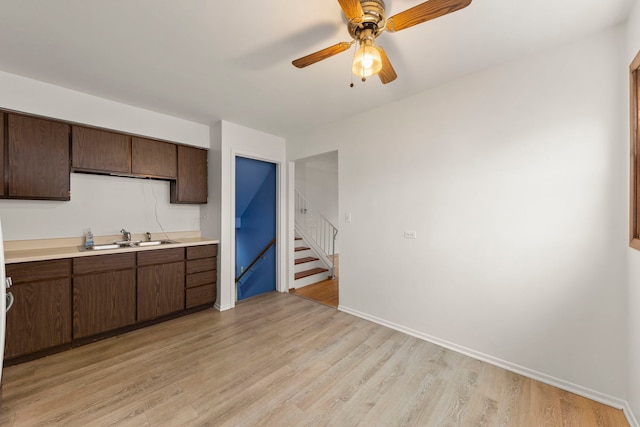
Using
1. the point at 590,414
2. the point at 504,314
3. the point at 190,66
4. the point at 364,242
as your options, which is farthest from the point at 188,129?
the point at 590,414

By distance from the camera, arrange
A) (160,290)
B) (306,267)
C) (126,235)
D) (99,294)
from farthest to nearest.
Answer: (306,267), (126,235), (160,290), (99,294)

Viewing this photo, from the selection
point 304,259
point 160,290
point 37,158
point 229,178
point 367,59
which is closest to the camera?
point 367,59

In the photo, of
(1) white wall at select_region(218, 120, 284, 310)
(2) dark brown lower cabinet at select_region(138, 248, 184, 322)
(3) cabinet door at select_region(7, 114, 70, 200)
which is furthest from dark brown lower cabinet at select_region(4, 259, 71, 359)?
(1) white wall at select_region(218, 120, 284, 310)

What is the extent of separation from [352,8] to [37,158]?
3042 millimetres

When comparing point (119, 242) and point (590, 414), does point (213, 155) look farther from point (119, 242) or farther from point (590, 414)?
point (590, 414)

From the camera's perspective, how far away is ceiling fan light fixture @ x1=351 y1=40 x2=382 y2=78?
144 centimetres

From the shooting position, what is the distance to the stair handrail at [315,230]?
502cm

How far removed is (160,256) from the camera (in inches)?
114

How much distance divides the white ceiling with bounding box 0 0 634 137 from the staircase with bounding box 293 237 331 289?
112 inches

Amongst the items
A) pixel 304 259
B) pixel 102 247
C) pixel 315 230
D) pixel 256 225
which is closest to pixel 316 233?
pixel 315 230

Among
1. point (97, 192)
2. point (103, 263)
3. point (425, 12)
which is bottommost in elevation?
point (103, 263)

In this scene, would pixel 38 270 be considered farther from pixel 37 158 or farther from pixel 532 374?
pixel 532 374

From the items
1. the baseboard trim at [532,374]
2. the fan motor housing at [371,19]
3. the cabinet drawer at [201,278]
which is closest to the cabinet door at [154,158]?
the cabinet drawer at [201,278]

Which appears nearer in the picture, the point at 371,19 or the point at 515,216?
the point at 371,19
